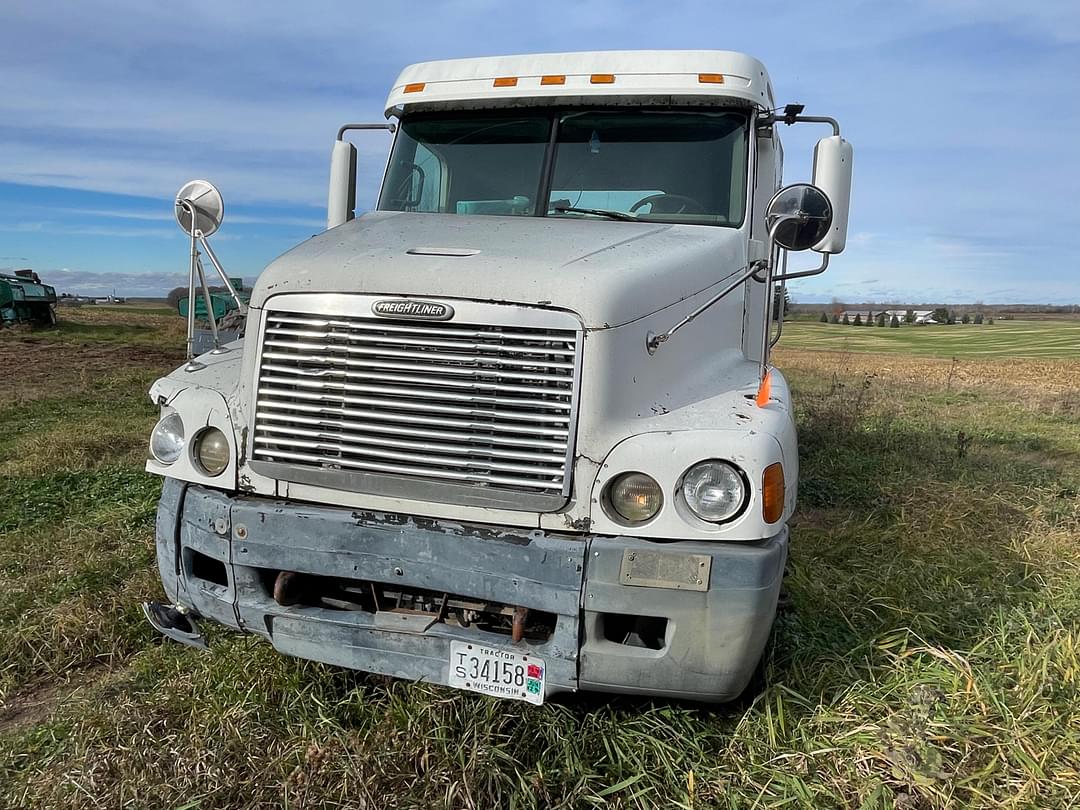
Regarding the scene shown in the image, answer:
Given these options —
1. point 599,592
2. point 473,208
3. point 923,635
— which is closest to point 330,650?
point 599,592

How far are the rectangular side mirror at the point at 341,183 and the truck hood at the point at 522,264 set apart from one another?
161 cm

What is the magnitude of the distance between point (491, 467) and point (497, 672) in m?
0.75

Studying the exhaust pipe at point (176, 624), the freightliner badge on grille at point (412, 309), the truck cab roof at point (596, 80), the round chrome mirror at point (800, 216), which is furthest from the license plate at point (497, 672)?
the truck cab roof at point (596, 80)

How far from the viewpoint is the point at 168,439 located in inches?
135

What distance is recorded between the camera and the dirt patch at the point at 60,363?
1479cm

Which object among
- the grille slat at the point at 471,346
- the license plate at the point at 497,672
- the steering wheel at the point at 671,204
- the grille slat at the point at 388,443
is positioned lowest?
the license plate at the point at 497,672

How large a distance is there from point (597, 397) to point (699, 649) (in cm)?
95

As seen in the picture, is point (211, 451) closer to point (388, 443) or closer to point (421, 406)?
point (388, 443)

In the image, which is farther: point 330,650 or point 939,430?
point 939,430

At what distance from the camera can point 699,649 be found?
2820 mm

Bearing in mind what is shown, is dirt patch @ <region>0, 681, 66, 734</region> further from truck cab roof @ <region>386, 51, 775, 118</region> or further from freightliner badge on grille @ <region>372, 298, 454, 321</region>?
truck cab roof @ <region>386, 51, 775, 118</region>

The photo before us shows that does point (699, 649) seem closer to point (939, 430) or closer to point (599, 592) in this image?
point (599, 592)

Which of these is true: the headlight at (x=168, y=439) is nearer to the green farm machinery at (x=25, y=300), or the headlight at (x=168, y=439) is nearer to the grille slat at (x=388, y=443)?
the grille slat at (x=388, y=443)

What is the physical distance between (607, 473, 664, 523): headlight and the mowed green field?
24.2 meters
